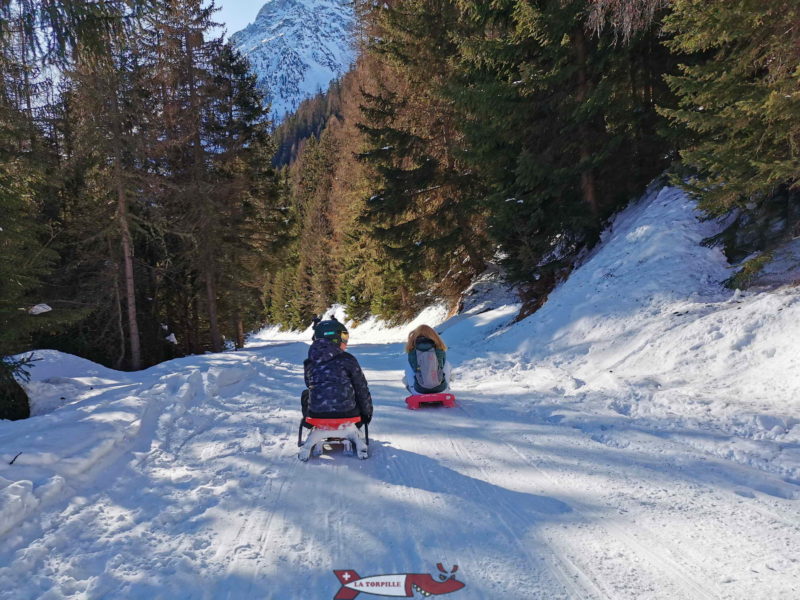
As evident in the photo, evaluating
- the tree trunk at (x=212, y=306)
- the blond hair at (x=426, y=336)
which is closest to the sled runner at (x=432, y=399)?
the blond hair at (x=426, y=336)

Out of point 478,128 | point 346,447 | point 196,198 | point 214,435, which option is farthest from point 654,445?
point 196,198

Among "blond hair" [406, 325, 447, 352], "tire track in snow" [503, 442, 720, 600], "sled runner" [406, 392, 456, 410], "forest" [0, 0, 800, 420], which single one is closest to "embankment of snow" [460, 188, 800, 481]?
"forest" [0, 0, 800, 420]

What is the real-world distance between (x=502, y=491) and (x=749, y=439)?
2.65 meters

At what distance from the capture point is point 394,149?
60.6ft

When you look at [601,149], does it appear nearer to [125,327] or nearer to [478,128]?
[478,128]

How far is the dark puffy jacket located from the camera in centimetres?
474

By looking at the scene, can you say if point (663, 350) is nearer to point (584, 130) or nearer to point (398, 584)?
point (398, 584)

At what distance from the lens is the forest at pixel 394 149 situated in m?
6.56

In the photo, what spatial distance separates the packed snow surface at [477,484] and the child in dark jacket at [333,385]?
55cm

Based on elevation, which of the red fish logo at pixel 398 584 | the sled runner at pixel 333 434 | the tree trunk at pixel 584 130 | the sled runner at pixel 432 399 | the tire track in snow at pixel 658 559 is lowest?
the tire track in snow at pixel 658 559

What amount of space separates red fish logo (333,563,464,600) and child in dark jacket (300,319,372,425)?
2.08m

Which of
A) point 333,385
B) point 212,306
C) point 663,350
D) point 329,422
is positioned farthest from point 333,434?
point 212,306

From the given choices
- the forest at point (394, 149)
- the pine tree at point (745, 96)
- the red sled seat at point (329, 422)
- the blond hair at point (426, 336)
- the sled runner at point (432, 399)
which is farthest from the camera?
the blond hair at point (426, 336)

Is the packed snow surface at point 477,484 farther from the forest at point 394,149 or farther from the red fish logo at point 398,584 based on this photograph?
the forest at point 394,149
